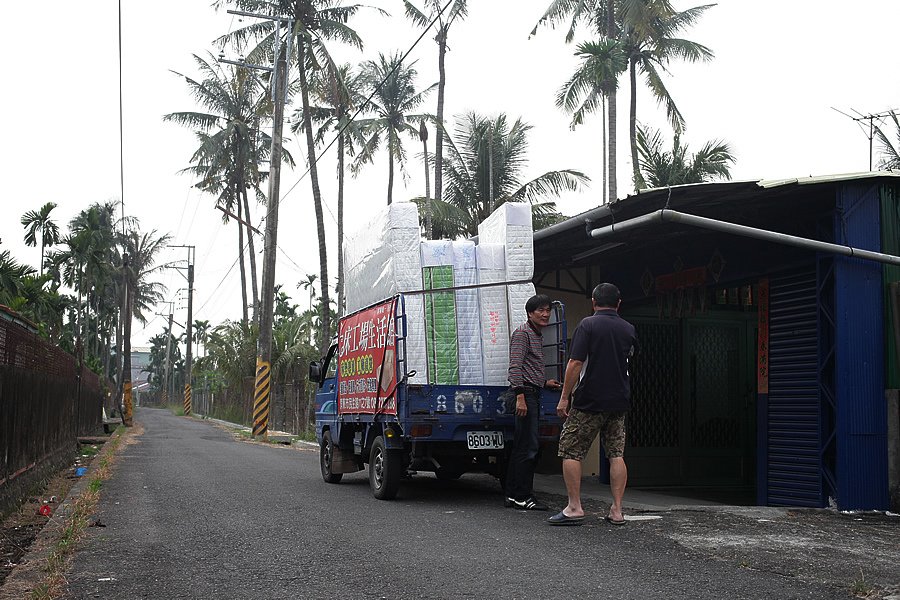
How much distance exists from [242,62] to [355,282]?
20.7m

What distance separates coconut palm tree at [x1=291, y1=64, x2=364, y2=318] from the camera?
99.8 ft

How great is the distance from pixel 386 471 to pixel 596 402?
9.42 ft

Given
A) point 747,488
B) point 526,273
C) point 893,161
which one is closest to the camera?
point 526,273

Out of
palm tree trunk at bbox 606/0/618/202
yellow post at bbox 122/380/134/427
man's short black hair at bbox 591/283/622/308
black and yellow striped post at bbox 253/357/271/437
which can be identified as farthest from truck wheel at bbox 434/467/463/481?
yellow post at bbox 122/380/134/427

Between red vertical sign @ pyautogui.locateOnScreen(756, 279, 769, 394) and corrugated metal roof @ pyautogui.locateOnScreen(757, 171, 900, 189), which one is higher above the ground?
corrugated metal roof @ pyautogui.locateOnScreen(757, 171, 900, 189)

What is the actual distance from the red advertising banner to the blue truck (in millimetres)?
10

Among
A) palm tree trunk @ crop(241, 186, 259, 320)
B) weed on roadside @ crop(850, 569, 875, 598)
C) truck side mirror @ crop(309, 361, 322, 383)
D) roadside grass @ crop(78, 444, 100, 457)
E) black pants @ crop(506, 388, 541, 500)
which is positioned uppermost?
palm tree trunk @ crop(241, 186, 259, 320)

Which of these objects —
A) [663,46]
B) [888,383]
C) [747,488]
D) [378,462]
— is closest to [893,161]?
[663,46]

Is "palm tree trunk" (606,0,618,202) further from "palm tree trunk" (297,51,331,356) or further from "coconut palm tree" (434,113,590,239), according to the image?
"palm tree trunk" (297,51,331,356)

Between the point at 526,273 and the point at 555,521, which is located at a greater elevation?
the point at 526,273

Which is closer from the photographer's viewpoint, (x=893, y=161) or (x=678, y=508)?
(x=678, y=508)

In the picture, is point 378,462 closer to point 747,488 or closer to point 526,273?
point 526,273

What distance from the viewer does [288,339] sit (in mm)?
37594

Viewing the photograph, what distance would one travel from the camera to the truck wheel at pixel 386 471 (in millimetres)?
9594
